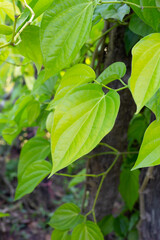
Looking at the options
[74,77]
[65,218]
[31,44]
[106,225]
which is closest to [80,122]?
[74,77]

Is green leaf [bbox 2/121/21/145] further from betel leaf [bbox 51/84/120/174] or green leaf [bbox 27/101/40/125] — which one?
betel leaf [bbox 51/84/120/174]

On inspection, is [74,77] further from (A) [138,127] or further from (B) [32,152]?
(A) [138,127]

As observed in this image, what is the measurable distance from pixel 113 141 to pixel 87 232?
226 mm

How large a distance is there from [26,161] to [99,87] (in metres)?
0.28

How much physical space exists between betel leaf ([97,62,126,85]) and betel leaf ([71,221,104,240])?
29 cm

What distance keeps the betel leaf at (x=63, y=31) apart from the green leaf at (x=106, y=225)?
54cm

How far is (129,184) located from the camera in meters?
0.65

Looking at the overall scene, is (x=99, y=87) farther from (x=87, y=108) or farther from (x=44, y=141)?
(x=44, y=141)

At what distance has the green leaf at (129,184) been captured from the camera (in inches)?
25.3

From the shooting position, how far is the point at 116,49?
1.70ft

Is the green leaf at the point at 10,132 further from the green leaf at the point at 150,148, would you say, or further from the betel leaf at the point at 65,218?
the green leaf at the point at 150,148

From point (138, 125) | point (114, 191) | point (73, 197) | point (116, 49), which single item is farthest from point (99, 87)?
point (73, 197)

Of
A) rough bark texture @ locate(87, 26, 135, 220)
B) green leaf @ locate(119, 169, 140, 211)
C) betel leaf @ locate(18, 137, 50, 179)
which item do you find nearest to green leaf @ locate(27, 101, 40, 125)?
betel leaf @ locate(18, 137, 50, 179)

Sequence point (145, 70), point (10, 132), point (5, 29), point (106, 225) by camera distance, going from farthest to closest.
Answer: point (106, 225)
point (10, 132)
point (5, 29)
point (145, 70)
